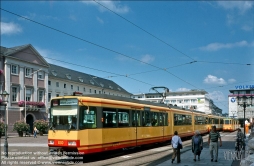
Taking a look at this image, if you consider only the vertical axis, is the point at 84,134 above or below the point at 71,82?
below

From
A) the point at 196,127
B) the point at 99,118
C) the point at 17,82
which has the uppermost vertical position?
the point at 17,82

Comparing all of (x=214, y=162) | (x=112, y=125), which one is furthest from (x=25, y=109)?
(x=214, y=162)

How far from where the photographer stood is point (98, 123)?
14.3m

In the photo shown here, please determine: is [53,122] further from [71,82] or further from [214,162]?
[71,82]

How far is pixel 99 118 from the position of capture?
14.4 metres

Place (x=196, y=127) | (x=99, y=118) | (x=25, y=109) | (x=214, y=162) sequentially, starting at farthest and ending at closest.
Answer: (x=25, y=109) < (x=196, y=127) < (x=99, y=118) < (x=214, y=162)

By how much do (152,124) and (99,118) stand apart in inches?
268

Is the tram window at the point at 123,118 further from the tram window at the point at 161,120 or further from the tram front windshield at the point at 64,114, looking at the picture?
the tram window at the point at 161,120

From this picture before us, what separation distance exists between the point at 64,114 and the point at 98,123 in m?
1.66

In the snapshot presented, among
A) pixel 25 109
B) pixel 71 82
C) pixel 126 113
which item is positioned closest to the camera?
pixel 126 113

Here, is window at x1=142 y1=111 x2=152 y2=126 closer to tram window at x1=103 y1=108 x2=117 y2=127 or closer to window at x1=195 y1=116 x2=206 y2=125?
tram window at x1=103 y1=108 x2=117 y2=127

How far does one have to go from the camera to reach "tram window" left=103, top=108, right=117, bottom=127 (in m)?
14.8

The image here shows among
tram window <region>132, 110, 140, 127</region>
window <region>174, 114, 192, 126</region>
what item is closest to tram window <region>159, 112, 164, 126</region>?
window <region>174, 114, 192, 126</region>

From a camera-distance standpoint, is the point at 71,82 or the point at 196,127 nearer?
the point at 196,127
